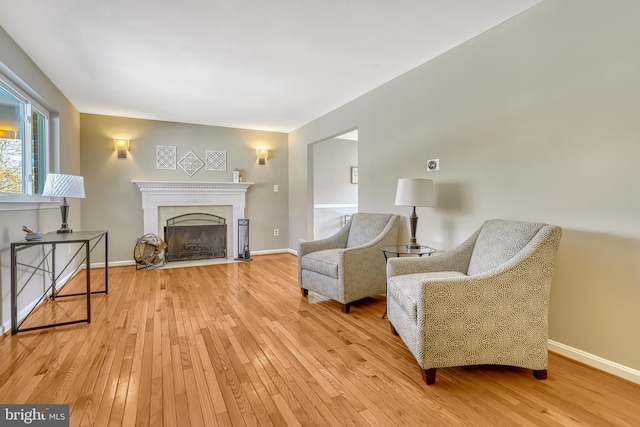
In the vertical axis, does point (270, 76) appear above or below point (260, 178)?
above

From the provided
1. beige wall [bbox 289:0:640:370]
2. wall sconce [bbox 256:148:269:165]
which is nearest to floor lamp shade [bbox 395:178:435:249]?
beige wall [bbox 289:0:640:370]

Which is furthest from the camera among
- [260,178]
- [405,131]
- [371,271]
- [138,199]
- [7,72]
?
[260,178]

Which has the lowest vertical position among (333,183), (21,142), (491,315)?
(491,315)

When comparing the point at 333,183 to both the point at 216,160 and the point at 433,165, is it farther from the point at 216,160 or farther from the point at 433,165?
the point at 433,165

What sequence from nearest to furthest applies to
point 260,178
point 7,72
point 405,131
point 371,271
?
point 7,72
point 371,271
point 405,131
point 260,178

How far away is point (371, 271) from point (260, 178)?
3343mm

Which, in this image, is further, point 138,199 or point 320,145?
point 320,145

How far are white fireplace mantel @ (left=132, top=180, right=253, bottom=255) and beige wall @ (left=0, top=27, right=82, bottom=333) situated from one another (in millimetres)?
868

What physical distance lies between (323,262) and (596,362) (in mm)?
2017

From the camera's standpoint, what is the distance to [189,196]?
513 cm

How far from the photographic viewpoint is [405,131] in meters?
3.24

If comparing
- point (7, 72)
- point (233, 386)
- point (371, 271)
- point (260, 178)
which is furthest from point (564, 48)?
point (260, 178)

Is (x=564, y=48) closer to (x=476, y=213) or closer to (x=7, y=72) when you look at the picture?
(x=476, y=213)

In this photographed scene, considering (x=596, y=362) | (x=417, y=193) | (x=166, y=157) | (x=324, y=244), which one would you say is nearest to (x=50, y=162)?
(x=166, y=157)
